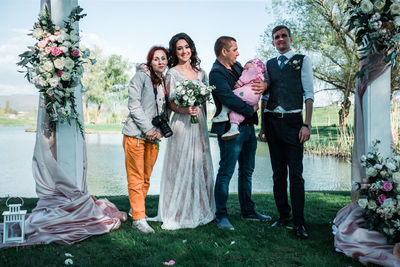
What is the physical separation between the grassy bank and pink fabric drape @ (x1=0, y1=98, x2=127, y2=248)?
0.14 metres

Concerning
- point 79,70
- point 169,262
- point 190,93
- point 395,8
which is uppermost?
point 395,8

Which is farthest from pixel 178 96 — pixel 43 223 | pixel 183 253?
pixel 43 223

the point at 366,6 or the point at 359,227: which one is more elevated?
the point at 366,6

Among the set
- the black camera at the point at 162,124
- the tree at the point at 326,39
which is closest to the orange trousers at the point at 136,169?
the black camera at the point at 162,124

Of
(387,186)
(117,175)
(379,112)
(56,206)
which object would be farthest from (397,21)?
(117,175)

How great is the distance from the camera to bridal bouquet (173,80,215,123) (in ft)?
12.3

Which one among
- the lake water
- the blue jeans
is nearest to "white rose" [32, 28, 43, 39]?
the blue jeans

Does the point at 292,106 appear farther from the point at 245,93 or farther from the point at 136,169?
the point at 136,169

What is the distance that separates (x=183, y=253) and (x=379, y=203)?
181 cm

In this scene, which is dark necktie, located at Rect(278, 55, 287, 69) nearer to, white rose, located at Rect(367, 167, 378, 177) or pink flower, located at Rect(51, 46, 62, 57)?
white rose, located at Rect(367, 167, 378, 177)

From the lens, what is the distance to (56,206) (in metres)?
3.73

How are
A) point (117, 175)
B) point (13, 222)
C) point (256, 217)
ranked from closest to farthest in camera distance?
point (13, 222) → point (256, 217) → point (117, 175)

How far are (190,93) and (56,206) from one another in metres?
1.81

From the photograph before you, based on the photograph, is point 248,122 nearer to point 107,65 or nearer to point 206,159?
point 206,159
